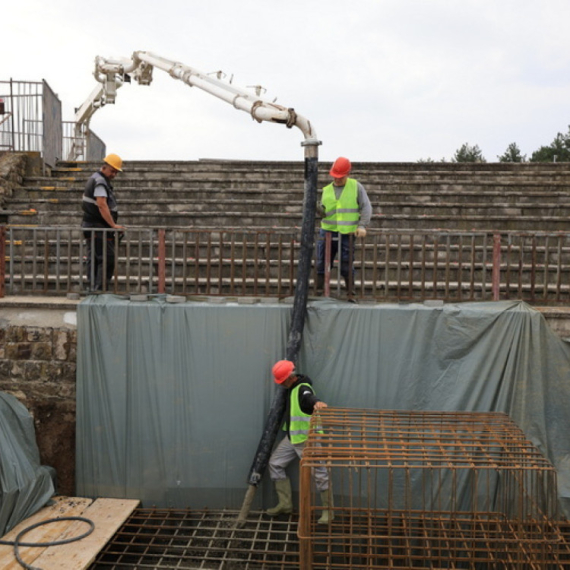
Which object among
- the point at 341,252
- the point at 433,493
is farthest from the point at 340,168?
the point at 433,493

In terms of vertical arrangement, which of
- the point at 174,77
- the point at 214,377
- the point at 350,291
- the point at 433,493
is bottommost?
the point at 433,493

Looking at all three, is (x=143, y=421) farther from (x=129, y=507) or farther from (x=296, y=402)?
(x=296, y=402)

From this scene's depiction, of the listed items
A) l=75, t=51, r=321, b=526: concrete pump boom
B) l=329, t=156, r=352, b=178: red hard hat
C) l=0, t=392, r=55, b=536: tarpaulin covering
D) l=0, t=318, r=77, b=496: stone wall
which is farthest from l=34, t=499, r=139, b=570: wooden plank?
l=329, t=156, r=352, b=178: red hard hat

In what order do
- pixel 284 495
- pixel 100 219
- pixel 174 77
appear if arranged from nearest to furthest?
pixel 284 495
pixel 100 219
pixel 174 77

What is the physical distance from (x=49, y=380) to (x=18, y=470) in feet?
3.50

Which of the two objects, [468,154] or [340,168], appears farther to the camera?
[468,154]

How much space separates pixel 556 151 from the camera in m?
37.8

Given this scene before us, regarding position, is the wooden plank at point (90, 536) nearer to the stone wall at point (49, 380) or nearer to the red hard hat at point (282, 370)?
the stone wall at point (49, 380)

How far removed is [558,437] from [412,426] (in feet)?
5.37

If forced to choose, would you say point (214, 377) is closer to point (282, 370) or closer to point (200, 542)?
point (282, 370)

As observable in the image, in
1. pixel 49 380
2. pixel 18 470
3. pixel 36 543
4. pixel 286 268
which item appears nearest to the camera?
pixel 36 543

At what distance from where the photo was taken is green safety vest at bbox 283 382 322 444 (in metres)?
6.24

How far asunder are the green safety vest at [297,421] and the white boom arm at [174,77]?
275cm

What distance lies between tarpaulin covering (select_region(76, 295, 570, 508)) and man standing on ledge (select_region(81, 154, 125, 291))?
16.8 inches
